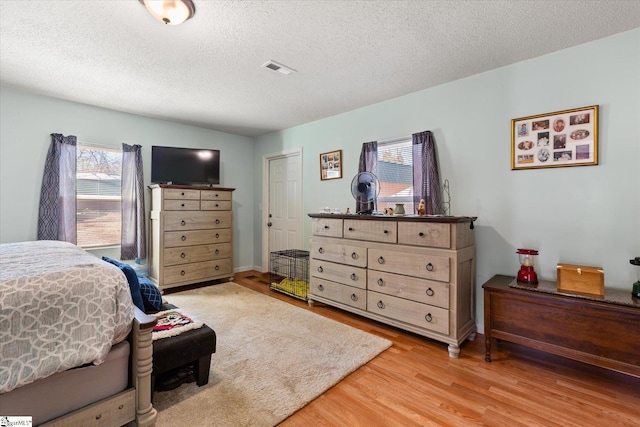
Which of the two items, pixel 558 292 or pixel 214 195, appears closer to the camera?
pixel 558 292

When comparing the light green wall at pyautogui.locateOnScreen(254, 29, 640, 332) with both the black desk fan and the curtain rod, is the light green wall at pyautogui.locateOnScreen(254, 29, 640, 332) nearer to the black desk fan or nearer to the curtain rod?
the black desk fan

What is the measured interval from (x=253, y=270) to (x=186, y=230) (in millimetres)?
1658

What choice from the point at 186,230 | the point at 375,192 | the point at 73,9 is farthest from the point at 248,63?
the point at 186,230

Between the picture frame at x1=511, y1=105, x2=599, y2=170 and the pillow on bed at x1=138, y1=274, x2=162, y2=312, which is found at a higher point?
the picture frame at x1=511, y1=105, x2=599, y2=170

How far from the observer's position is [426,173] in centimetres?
295

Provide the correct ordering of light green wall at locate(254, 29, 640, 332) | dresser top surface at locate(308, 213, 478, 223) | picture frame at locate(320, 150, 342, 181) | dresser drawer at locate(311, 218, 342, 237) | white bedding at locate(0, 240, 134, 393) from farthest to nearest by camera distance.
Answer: picture frame at locate(320, 150, 342, 181), dresser drawer at locate(311, 218, 342, 237), dresser top surface at locate(308, 213, 478, 223), light green wall at locate(254, 29, 640, 332), white bedding at locate(0, 240, 134, 393)

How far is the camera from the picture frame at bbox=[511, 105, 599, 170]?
Result: 2.18 metres

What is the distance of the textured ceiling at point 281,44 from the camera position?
Answer: 1833 mm

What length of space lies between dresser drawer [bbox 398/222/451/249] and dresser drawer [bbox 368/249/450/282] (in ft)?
0.34

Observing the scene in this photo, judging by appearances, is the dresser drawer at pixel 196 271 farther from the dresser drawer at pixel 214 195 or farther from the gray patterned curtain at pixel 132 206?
the dresser drawer at pixel 214 195

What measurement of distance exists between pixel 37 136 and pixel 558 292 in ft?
17.2

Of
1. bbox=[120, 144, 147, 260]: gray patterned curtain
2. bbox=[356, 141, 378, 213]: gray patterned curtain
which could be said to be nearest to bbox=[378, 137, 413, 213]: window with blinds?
bbox=[356, 141, 378, 213]: gray patterned curtain

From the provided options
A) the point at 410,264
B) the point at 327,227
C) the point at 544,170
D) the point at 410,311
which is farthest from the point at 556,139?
the point at 327,227

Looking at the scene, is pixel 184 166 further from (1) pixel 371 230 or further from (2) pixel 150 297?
(1) pixel 371 230
